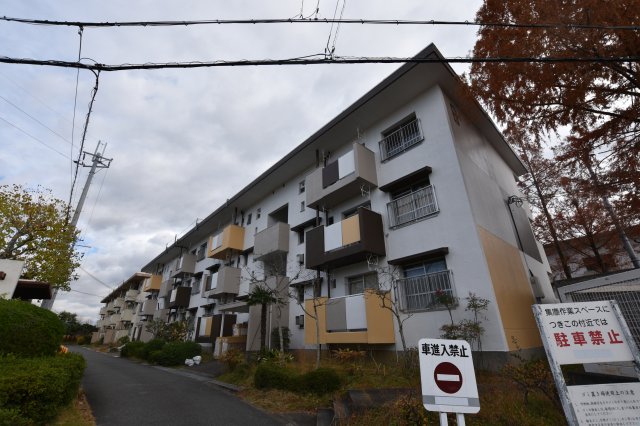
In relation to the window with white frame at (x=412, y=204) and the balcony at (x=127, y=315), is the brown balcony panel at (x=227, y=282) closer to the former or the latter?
the window with white frame at (x=412, y=204)

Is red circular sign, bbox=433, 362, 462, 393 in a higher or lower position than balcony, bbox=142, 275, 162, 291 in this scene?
lower

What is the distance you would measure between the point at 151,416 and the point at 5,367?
11.3 ft

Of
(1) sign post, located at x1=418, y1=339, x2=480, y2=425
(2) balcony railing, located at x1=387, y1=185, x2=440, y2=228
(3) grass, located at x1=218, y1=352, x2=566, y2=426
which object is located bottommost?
(3) grass, located at x1=218, y1=352, x2=566, y2=426

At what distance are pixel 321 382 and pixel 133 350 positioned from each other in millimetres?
23070

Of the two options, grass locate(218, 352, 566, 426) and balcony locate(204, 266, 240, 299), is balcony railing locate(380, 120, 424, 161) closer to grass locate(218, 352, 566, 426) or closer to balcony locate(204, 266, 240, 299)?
grass locate(218, 352, 566, 426)

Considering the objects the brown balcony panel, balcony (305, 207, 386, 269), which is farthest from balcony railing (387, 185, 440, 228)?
the brown balcony panel

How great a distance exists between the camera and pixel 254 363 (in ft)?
43.2

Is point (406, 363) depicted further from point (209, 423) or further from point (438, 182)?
point (438, 182)

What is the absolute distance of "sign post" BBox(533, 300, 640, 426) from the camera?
3863 millimetres

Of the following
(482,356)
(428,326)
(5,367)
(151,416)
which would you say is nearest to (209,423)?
(151,416)

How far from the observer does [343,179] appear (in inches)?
544

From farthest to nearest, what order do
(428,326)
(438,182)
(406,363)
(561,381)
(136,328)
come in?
1. (136,328)
2. (438,182)
3. (428,326)
4. (406,363)
5. (561,381)

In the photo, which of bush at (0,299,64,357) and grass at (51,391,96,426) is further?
bush at (0,299,64,357)

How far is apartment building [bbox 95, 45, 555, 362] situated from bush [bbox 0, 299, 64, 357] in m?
8.36
